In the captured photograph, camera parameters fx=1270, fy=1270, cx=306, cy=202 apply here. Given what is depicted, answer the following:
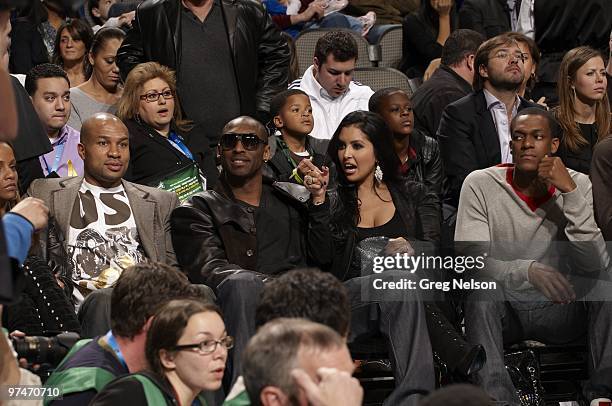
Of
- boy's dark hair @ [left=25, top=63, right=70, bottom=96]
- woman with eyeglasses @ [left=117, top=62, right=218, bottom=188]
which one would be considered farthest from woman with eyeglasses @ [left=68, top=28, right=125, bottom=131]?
woman with eyeglasses @ [left=117, top=62, right=218, bottom=188]

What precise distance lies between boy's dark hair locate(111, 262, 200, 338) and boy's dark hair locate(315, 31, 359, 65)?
3319 millimetres

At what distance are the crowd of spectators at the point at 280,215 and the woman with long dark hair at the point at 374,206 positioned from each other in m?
0.01

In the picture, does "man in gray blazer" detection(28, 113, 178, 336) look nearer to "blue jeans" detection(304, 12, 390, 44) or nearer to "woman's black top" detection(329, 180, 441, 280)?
"woman's black top" detection(329, 180, 441, 280)

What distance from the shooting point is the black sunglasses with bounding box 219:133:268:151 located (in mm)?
6066

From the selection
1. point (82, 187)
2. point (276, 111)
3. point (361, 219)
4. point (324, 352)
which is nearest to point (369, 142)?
point (361, 219)

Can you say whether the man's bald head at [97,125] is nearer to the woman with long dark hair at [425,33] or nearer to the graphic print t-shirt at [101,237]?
the graphic print t-shirt at [101,237]

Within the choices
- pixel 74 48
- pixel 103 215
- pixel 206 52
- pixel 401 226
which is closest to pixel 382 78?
pixel 206 52

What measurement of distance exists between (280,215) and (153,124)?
4.06 feet

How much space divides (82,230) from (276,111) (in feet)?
5.36

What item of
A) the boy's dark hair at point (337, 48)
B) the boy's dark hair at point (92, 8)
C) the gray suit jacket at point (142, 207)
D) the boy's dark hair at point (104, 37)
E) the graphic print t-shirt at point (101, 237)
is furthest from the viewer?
the boy's dark hair at point (92, 8)

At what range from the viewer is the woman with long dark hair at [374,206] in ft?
20.0

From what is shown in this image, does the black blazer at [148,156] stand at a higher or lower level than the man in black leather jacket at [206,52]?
lower

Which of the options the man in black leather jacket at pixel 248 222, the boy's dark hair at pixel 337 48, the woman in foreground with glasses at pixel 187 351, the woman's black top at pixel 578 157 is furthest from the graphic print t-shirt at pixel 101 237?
the woman's black top at pixel 578 157

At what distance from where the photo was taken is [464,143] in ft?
23.9
